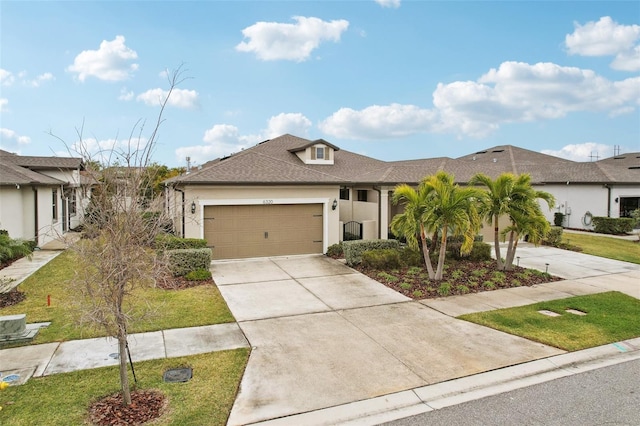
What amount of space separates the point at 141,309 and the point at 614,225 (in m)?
25.1

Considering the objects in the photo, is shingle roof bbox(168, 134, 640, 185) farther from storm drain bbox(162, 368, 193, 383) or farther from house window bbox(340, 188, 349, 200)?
storm drain bbox(162, 368, 193, 383)

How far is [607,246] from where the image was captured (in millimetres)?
19562

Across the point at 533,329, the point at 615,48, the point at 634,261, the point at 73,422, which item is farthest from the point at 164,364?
the point at 615,48

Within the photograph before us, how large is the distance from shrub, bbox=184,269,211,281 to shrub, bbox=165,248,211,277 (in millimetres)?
250

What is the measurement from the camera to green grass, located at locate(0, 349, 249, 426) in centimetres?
513

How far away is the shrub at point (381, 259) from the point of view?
14.1 meters

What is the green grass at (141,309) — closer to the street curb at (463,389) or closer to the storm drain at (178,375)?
the storm drain at (178,375)

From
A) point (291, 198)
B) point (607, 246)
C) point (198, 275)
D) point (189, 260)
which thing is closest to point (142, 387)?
point (198, 275)

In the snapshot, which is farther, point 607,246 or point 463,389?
point 607,246

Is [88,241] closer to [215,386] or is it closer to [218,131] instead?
[215,386]

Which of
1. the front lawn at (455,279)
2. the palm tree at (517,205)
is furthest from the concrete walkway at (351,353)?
the palm tree at (517,205)

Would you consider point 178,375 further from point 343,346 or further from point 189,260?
point 189,260

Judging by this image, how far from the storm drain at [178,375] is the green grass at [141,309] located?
0.99 m

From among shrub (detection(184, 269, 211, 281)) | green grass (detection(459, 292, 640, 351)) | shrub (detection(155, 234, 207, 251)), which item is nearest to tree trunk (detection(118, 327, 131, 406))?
green grass (detection(459, 292, 640, 351))
